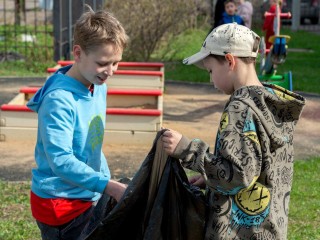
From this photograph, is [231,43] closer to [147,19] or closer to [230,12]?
[230,12]

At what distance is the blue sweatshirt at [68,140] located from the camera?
10.4ft

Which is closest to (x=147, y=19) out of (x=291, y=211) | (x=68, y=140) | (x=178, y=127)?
(x=178, y=127)

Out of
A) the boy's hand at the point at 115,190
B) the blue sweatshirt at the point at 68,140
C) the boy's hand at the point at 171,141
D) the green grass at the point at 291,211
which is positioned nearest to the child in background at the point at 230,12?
the green grass at the point at 291,211

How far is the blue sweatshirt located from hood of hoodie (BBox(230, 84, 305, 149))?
0.69 meters

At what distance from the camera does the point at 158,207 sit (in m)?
3.05

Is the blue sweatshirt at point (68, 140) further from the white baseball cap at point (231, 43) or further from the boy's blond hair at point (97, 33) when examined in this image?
the white baseball cap at point (231, 43)

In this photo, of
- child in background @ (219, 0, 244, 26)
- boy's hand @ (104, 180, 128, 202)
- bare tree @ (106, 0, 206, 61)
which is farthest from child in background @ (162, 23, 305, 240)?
bare tree @ (106, 0, 206, 61)

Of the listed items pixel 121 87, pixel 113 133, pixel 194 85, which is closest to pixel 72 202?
pixel 113 133

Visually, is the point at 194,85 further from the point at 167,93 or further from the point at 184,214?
the point at 184,214

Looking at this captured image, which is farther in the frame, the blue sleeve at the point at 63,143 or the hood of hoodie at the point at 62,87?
the hood of hoodie at the point at 62,87

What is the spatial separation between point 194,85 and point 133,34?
1358 millimetres

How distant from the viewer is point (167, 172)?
309 cm

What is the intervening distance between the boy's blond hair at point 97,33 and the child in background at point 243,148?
37 centimetres

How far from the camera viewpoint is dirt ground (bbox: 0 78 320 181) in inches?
287
